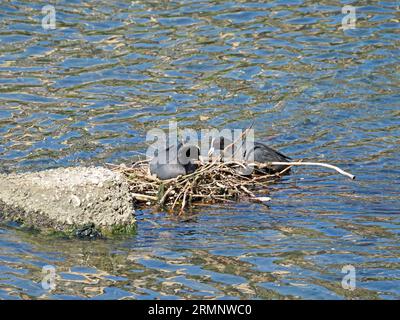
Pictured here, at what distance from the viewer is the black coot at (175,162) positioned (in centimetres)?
808

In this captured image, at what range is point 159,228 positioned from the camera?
25.1 feet

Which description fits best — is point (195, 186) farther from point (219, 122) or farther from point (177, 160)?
point (219, 122)

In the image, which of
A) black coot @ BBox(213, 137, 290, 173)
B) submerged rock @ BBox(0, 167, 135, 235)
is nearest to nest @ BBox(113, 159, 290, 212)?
black coot @ BBox(213, 137, 290, 173)

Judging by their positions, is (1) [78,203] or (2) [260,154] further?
(2) [260,154]

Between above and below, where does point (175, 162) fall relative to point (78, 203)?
above

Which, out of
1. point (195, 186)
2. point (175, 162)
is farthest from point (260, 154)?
point (175, 162)

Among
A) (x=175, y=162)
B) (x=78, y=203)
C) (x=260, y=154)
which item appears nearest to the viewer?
(x=78, y=203)

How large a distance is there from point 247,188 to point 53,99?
11.7 feet

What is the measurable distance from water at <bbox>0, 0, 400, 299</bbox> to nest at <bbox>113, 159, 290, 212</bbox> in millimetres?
155

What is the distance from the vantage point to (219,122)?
10438 mm

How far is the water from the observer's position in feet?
22.4

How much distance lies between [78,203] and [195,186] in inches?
45.8

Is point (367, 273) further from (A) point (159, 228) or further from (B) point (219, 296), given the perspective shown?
(A) point (159, 228)
